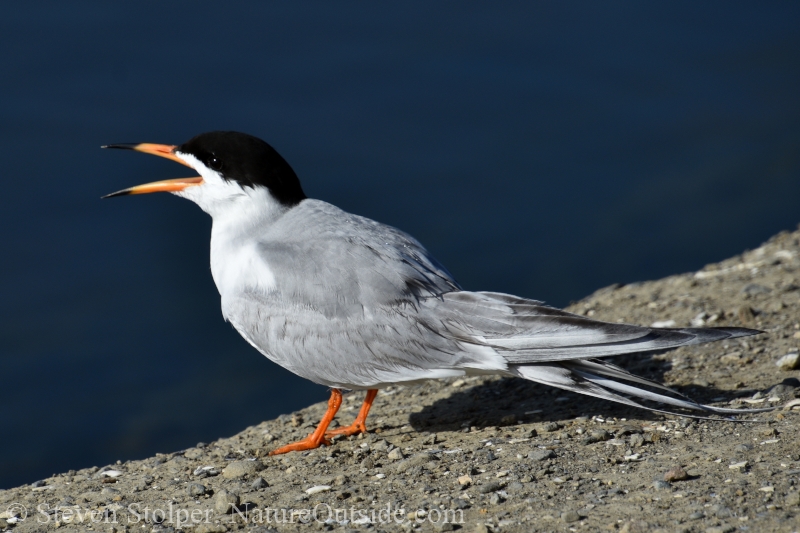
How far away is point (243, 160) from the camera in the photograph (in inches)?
181

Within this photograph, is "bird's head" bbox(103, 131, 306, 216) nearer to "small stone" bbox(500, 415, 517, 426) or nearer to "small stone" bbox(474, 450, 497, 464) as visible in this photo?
"small stone" bbox(500, 415, 517, 426)

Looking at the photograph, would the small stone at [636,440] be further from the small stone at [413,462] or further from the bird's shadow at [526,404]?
the small stone at [413,462]

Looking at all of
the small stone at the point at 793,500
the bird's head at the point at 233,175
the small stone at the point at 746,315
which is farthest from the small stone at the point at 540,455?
the small stone at the point at 746,315

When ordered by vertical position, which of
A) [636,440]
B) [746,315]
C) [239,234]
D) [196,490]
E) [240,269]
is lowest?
[196,490]

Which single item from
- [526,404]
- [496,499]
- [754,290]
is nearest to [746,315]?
[754,290]

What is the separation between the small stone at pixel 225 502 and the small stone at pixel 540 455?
126 centimetres

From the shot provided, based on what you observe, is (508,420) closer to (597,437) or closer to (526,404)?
(526,404)

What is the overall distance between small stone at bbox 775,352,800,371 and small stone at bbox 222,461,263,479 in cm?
270

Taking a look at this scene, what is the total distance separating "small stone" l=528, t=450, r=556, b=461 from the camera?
378 centimetres

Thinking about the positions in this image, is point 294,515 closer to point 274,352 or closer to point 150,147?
point 274,352

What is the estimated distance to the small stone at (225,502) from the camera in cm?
355

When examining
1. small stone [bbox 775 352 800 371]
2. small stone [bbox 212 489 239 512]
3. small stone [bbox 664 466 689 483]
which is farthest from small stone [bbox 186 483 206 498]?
small stone [bbox 775 352 800 371]

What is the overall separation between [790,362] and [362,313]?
2.23 metres

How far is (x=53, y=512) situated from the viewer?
3758 millimetres
